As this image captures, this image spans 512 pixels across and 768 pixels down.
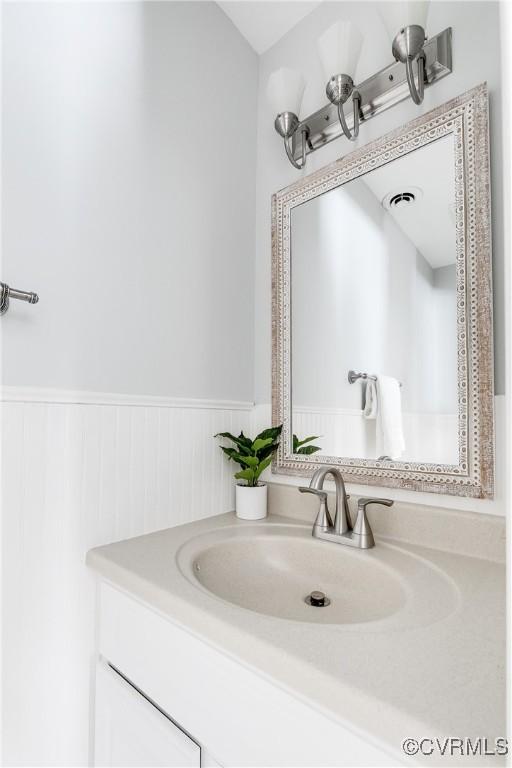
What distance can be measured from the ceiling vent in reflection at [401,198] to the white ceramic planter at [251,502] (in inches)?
33.3

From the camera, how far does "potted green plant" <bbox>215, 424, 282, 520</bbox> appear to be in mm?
1202

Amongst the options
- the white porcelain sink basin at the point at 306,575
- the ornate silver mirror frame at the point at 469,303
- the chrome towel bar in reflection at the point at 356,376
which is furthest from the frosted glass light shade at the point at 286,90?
the white porcelain sink basin at the point at 306,575

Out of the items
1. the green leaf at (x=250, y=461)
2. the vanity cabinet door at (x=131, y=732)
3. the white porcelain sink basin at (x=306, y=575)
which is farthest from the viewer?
the green leaf at (x=250, y=461)

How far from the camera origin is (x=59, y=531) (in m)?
0.89

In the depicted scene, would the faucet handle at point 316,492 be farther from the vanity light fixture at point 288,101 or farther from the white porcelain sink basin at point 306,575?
the vanity light fixture at point 288,101

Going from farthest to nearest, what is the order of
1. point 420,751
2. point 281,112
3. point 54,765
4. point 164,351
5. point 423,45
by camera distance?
point 281,112 → point 164,351 → point 423,45 → point 54,765 → point 420,751

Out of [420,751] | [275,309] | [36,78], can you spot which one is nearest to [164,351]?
[275,309]

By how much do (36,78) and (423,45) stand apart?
878 millimetres

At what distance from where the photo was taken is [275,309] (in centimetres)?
133

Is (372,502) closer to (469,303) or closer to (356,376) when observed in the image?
(356,376)

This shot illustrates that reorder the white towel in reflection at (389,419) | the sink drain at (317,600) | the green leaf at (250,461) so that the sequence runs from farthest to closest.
→ the green leaf at (250,461) → the white towel in reflection at (389,419) → the sink drain at (317,600)

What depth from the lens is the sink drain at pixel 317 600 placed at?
90cm

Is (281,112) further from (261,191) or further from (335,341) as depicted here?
(335,341)

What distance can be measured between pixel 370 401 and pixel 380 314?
0.76 ft
